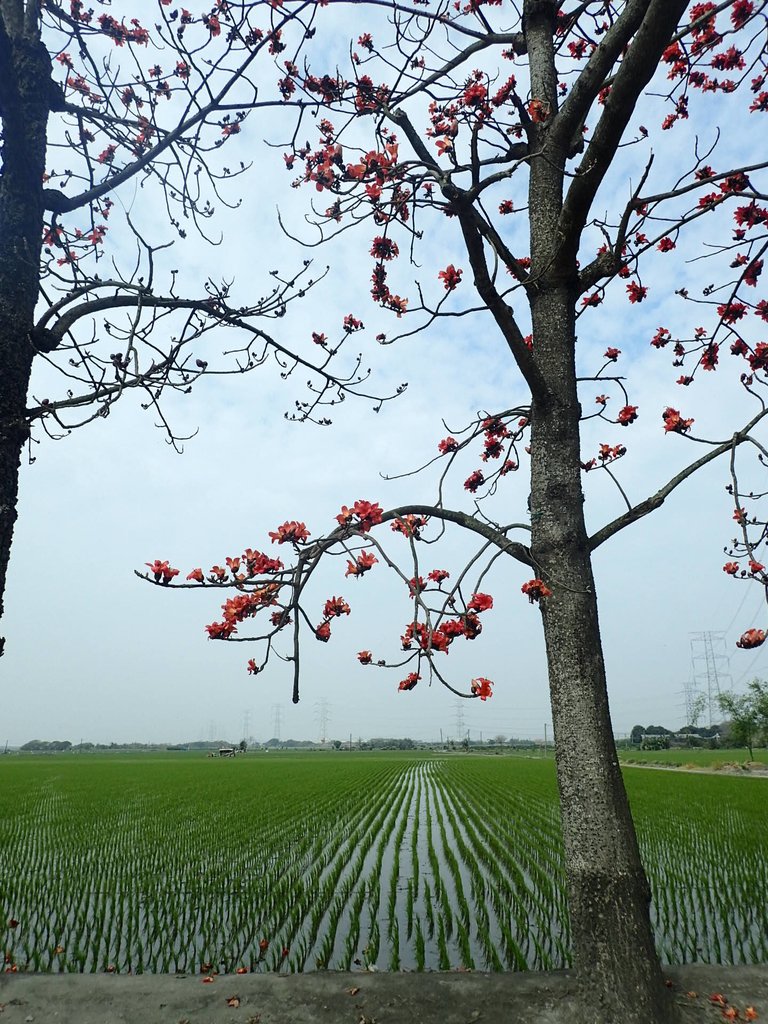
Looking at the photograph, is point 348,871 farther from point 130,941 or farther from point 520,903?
point 130,941

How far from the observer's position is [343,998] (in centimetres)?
350

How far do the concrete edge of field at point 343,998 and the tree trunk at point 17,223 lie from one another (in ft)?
7.17

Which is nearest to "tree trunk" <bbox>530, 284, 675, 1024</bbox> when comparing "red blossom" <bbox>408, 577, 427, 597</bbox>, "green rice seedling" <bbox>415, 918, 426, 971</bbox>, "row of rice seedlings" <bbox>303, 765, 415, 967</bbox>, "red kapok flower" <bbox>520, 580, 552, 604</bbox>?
"red kapok flower" <bbox>520, 580, 552, 604</bbox>

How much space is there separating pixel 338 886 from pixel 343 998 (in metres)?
5.31

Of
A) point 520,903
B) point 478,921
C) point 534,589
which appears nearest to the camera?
point 534,589

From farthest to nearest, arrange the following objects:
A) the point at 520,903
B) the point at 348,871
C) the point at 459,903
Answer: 1. the point at 348,871
2. the point at 459,903
3. the point at 520,903

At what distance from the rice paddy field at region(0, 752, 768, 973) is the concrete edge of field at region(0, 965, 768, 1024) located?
1.88 meters

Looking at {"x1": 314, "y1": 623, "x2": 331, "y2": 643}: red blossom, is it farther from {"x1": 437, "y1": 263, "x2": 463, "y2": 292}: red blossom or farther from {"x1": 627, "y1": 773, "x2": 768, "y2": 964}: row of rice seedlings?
{"x1": 627, "y1": 773, "x2": 768, "y2": 964}: row of rice seedlings

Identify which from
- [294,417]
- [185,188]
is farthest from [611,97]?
[185,188]

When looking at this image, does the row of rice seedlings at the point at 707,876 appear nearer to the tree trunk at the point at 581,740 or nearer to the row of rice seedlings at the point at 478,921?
the row of rice seedlings at the point at 478,921

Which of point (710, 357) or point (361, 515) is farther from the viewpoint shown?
point (710, 357)

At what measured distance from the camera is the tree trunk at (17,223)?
3215 mm

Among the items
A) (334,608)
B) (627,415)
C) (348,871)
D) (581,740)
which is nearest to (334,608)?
(334,608)

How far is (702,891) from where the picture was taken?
8125mm
